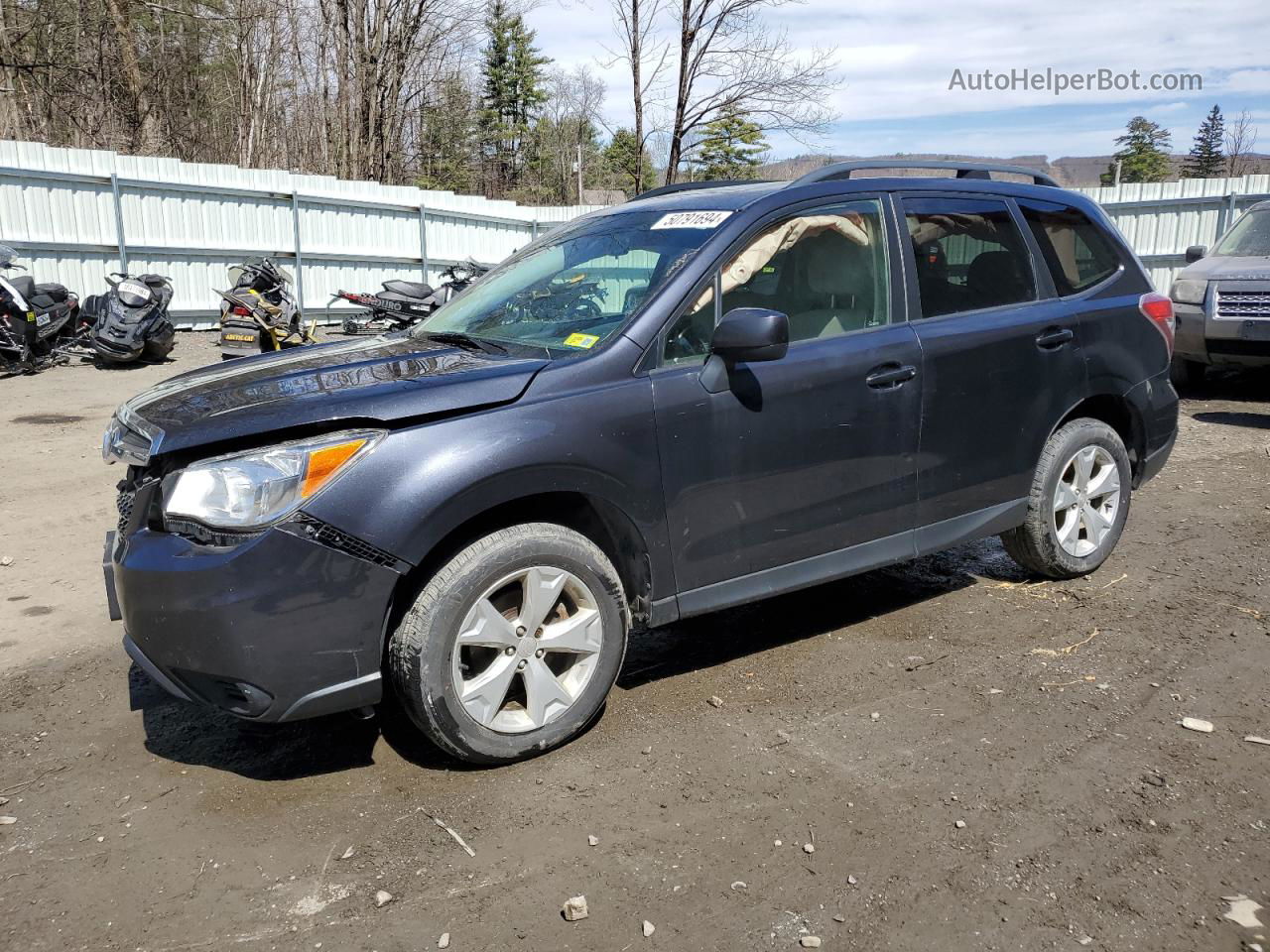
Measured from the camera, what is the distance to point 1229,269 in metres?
10.4

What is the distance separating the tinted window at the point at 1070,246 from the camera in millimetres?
4855

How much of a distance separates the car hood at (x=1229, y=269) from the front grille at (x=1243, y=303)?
149 millimetres

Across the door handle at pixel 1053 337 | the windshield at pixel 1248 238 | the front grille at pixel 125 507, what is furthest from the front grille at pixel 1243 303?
the front grille at pixel 125 507

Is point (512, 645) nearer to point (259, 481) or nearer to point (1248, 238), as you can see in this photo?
point (259, 481)

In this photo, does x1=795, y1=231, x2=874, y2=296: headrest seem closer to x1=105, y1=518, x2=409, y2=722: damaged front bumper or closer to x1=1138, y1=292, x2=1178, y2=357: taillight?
x1=1138, y1=292, x2=1178, y2=357: taillight

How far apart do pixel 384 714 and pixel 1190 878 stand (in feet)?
8.85

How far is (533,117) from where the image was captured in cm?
6662

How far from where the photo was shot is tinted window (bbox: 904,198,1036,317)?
436 centimetres

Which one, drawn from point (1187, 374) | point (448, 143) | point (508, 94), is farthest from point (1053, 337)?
point (508, 94)

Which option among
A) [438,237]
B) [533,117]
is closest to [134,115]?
[438,237]

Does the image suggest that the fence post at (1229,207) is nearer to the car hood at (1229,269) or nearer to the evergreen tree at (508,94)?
the car hood at (1229,269)

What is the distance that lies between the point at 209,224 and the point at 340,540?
1370cm

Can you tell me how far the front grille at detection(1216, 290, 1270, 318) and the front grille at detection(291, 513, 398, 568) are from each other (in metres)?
9.83

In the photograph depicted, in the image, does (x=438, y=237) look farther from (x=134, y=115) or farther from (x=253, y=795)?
(x=253, y=795)
